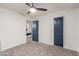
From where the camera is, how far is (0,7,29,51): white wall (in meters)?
4.42

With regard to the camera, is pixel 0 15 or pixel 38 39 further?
pixel 38 39

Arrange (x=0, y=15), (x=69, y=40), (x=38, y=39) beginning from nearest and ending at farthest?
(x=0, y=15) < (x=69, y=40) < (x=38, y=39)

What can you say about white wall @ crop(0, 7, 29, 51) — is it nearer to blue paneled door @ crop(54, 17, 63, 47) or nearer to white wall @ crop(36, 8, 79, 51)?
white wall @ crop(36, 8, 79, 51)

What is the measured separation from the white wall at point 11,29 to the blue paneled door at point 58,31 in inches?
98.7

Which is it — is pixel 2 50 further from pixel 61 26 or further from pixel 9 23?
pixel 61 26

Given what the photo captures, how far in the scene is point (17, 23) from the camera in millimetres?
5652

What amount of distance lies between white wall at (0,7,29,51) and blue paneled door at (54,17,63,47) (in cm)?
251

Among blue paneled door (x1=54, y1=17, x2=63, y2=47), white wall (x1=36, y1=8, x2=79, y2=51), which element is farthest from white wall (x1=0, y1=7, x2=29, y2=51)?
blue paneled door (x1=54, y1=17, x2=63, y2=47)

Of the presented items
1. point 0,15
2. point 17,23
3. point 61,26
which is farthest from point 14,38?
point 61,26

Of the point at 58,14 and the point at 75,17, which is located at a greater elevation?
the point at 58,14

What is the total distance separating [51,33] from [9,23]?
2.89 meters

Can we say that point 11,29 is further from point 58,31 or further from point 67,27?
point 67,27

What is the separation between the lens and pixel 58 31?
17.2 ft

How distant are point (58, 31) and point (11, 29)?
2.93 meters
